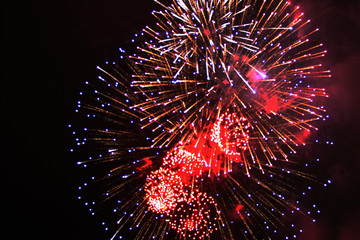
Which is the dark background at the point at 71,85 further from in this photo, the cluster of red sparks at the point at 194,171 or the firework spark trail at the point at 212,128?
the cluster of red sparks at the point at 194,171

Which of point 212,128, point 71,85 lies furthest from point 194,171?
Result: point 71,85

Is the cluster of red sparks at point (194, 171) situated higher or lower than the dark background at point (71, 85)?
lower

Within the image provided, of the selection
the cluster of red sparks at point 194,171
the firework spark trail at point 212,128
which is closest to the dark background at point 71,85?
the firework spark trail at point 212,128

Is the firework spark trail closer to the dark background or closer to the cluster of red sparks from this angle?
the cluster of red sparks

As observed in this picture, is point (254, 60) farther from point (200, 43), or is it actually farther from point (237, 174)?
point (237, 174)

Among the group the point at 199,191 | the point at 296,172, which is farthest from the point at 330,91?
the point at 199,191

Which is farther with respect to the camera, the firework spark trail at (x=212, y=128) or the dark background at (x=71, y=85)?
the dark background at (x=71, y=85)

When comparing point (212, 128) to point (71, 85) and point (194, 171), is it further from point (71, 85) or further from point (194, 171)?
point (71, 85)
